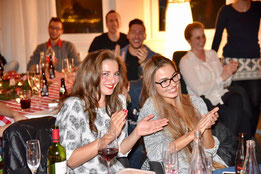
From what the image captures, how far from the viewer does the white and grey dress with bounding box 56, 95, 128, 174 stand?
2121 mm

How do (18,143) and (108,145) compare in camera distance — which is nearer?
(108,145)

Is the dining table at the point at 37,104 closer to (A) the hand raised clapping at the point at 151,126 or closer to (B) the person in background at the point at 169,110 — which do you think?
(B) the person in background at the point at 169,110

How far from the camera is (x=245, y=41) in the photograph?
4.37 metres

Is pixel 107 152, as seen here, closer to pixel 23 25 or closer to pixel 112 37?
pixel 112 37

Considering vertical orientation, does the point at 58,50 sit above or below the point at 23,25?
below

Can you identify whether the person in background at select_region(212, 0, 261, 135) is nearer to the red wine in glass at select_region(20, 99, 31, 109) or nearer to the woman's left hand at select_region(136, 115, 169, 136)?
the red wine in glass at select_region(20, 99, 31, 109)

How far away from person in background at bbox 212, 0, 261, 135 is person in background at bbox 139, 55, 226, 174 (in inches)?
75.8

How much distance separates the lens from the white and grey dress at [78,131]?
2121 millimetres

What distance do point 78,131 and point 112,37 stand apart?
3503mm

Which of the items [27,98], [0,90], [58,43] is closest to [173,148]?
[27,98]

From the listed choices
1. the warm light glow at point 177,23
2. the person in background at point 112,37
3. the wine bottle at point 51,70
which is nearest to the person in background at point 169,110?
the wine bottle at point 51,70

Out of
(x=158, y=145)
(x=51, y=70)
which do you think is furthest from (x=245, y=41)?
(x=158, y=145)

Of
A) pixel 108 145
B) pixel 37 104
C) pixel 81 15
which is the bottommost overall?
pixel 37 104

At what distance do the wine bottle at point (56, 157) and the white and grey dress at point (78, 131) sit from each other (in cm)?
28
